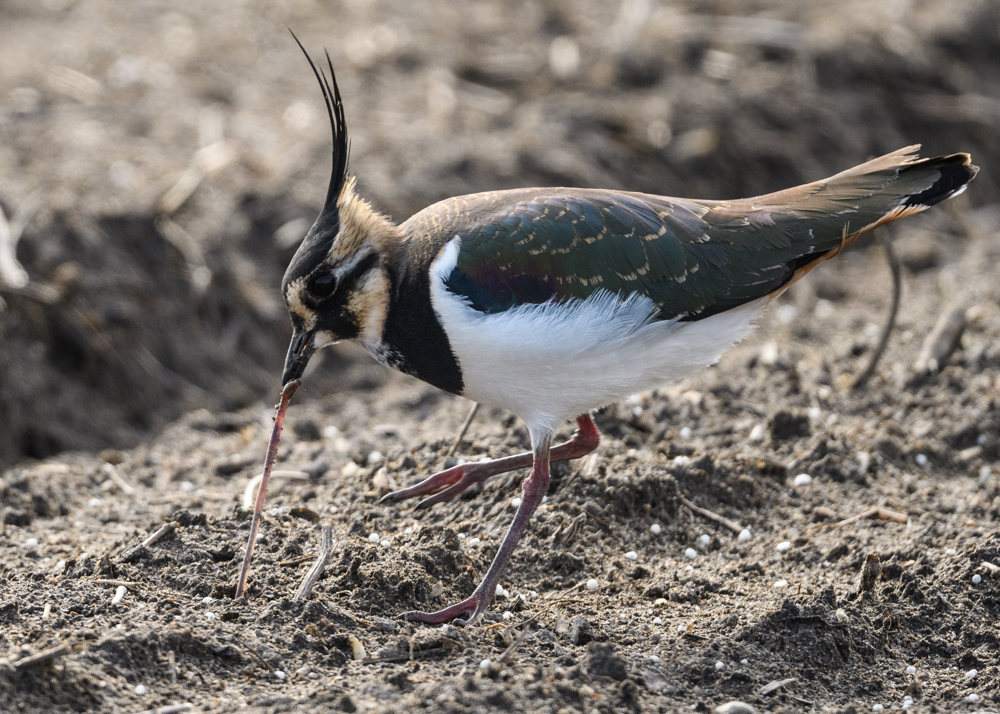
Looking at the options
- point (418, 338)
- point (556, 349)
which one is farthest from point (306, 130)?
point (556, 349)

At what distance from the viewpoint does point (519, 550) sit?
5.15 metres

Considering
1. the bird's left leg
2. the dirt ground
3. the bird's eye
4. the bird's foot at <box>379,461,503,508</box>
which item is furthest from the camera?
the bird's foot at <box>379,461,503,508</box>

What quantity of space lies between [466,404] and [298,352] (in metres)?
2.36

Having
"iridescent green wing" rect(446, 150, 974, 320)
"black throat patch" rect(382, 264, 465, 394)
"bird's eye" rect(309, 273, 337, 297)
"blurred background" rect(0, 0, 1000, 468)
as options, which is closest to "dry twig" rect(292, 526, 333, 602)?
"black throat patch" rect(382, 264, 465, 394)

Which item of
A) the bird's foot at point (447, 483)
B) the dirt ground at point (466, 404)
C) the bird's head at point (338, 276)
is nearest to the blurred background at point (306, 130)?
the dirt ground at point (466, 404)

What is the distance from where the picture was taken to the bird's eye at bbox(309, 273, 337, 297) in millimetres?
4793

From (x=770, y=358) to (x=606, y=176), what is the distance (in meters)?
3.04

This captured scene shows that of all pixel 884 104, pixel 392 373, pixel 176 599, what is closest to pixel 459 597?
pixel 176 599

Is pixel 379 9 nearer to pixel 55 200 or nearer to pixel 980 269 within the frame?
pixel 55 200

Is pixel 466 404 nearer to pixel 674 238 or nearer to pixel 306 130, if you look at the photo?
pixel 674 238

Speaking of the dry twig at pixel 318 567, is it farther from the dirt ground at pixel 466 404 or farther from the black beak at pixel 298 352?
the black beak at pixel 298 352

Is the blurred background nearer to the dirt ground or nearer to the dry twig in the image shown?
the dirt ground

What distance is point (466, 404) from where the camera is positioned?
719 cm

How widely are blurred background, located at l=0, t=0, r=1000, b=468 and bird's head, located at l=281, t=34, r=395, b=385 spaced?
332 centimetres
